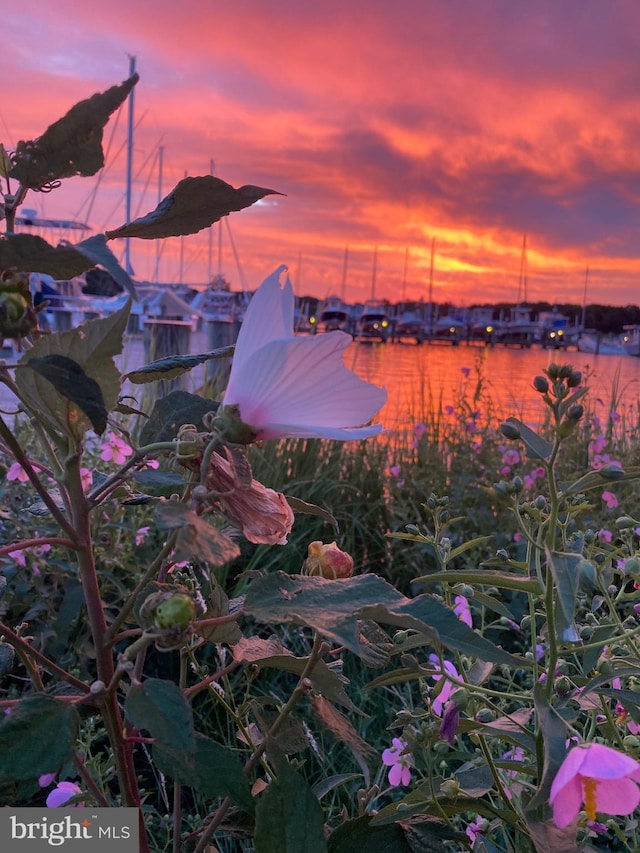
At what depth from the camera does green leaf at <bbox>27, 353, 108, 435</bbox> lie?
1.27 ft

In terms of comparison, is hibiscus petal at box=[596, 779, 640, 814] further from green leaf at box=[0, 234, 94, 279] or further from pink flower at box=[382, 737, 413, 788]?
green leaf at box=[0, 234, 94, 279]

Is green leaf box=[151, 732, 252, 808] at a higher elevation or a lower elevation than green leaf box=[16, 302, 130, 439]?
lower

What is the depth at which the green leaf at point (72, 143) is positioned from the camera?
439 mm

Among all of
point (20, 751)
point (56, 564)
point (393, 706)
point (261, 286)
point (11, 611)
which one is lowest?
point (393, 706)

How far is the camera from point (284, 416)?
1.47 ft

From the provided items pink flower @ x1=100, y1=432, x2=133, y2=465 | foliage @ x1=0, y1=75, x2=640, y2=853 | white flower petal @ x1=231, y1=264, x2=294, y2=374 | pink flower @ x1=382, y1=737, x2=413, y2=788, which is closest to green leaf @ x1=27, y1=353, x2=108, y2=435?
foliage @ x1=0, y1=75, x2=640, y2=853

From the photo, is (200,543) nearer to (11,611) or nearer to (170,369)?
(170,369)

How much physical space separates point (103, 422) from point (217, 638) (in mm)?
193

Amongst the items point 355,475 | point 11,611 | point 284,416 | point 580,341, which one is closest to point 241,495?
point 284,416

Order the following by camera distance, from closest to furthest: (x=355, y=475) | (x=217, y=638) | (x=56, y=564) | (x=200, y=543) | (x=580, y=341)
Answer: (x=200, y=543) < (x=217, y=638) < (x=56, y=564) < (x=355, y=475) < (x=580, y=341)

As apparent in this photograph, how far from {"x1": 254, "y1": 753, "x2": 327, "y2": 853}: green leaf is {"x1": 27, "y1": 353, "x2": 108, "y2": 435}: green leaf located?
26 cm
